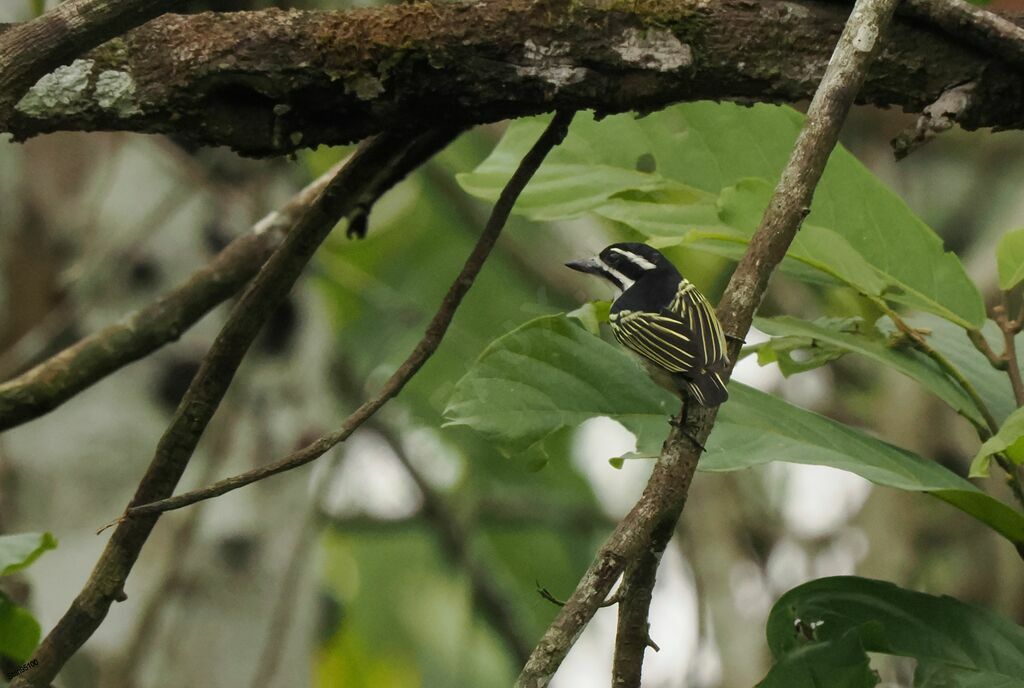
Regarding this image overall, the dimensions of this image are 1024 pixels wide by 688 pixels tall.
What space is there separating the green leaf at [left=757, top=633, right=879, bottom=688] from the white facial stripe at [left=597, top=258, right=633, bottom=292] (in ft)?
3.57

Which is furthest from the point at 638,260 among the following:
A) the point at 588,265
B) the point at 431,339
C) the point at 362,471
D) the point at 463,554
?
the point at 362,471

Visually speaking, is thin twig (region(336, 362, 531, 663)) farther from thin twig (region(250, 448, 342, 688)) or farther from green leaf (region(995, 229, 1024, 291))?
green leaf (region(995, 229, 1024, 291))

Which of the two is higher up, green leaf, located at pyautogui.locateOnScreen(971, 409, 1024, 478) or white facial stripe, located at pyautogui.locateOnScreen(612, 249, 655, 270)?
green leaf, located at pyautogui.locateOnScreen(971, 409, 1024, 478)

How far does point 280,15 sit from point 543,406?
2.30 ft

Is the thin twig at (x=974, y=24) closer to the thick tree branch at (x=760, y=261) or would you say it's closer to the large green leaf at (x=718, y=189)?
the thick tree branch at (x=760, y=261)

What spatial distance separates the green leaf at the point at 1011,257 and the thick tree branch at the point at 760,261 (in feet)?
1.43

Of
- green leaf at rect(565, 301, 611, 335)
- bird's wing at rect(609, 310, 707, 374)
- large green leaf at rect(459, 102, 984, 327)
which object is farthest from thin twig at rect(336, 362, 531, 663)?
green leaf at rect(565, 301, 611, 335)

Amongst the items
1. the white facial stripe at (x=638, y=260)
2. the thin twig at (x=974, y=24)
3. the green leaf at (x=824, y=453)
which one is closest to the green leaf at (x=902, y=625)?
the green leaf at (x=824, y=453)

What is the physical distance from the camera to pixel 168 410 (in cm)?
366

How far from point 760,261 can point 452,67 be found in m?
0.54

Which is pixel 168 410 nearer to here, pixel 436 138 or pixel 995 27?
pixel 436 138

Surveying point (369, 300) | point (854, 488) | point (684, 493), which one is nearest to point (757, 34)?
point (684, 493)

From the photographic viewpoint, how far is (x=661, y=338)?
2357 millimetres

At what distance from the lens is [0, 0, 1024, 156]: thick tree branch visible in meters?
1.81
